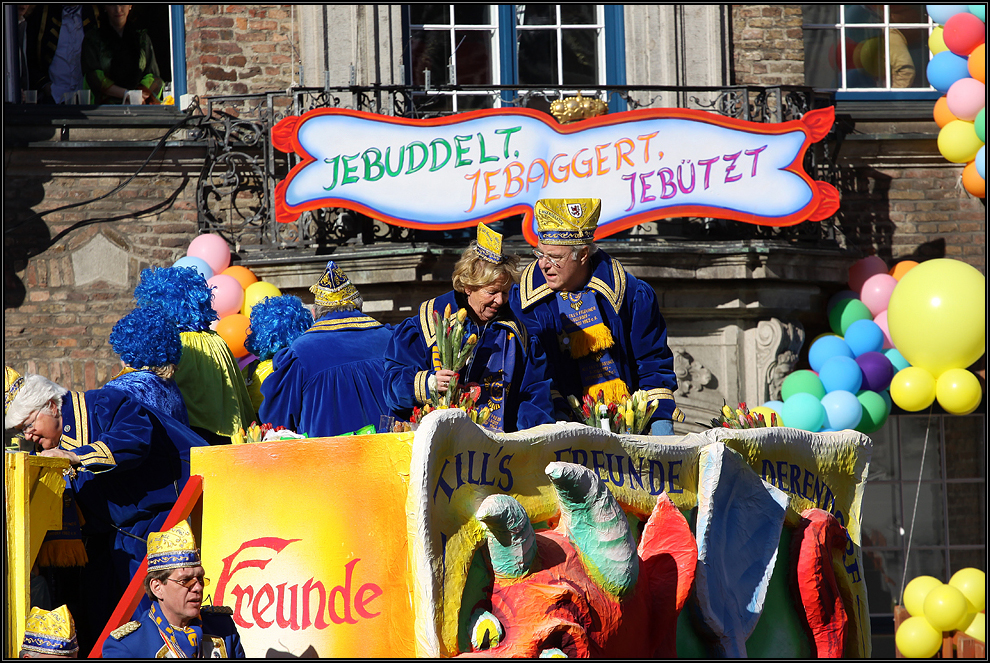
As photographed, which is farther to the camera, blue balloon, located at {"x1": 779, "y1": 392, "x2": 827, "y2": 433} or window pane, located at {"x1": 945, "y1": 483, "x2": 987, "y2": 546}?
window pane, located at {"x1": 945, "y1": 483, "x2": 987, "y2": 546}

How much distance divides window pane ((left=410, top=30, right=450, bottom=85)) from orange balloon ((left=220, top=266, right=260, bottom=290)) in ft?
7.14

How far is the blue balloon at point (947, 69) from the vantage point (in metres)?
8.73

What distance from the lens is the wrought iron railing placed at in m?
9.07

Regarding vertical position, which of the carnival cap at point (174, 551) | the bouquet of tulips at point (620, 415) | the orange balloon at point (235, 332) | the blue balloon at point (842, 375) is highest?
the orange balloon at point (235, 332)

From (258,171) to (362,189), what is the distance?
1064mm

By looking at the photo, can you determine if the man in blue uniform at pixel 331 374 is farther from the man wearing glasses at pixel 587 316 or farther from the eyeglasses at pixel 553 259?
the eyeglasses at pixel 553 259

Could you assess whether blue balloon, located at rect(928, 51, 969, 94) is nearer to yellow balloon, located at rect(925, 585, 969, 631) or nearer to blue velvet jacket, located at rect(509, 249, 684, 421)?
yellow balloon, located at rect(925, 585, 969, 631)

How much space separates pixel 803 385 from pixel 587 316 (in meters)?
4.27

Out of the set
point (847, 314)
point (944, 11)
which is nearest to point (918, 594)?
point (847, 314)

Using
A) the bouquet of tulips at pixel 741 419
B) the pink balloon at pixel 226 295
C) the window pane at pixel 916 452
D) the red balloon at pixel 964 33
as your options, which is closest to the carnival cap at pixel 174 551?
the bouquet of tulips at pixel 741 419

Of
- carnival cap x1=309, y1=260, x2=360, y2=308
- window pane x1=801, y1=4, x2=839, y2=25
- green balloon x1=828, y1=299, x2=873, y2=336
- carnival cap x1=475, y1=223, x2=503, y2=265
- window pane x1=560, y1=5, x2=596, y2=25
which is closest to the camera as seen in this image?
carnival cap x1=475, y1=223, x2=503, y2=265

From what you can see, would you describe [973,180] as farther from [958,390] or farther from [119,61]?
[119,61]

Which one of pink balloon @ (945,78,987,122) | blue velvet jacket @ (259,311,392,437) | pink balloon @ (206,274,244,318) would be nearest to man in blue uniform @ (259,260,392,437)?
blue velvet jacket @ (259,311,392,437)

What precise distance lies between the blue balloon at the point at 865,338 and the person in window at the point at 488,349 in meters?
4.91
